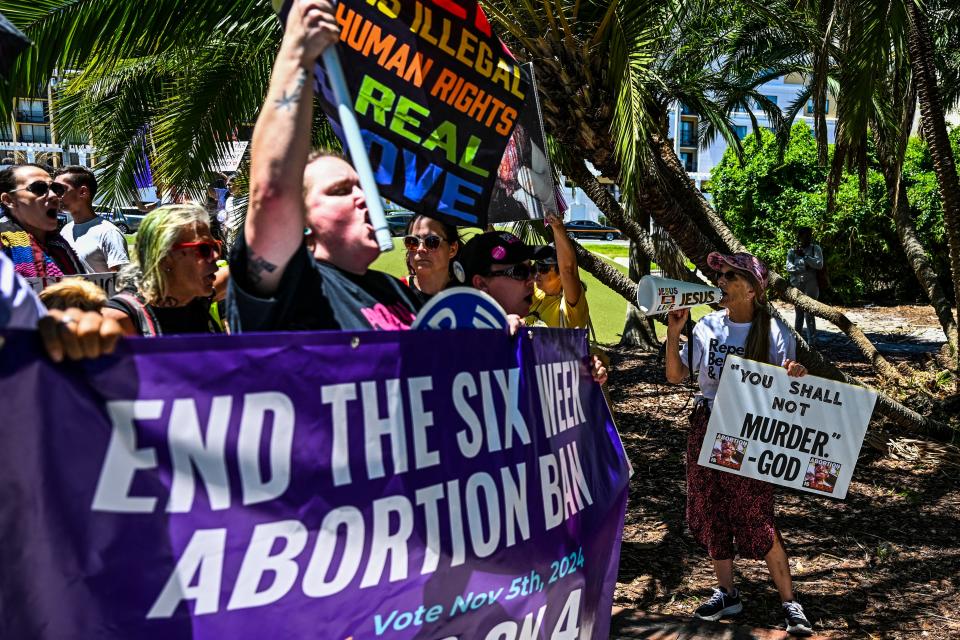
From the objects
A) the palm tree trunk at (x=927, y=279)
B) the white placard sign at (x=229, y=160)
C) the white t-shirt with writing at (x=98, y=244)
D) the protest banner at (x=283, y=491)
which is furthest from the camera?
the palm tree trunk at (x=927, y=279)

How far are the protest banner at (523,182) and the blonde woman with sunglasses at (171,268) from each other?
1.15m

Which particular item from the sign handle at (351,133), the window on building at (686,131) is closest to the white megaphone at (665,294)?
the sign handle at (351,133)

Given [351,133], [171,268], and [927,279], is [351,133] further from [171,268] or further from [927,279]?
[927,279]

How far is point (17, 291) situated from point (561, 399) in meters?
1.66

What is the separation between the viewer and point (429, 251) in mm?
3555

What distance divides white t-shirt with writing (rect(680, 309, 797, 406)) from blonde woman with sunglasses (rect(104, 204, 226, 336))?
2.54 metres

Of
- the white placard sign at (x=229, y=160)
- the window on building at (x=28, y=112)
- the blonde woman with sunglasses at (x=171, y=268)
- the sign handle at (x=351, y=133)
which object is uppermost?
the window on building at (x=28, y=112)

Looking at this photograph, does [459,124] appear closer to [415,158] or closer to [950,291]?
[415,158]

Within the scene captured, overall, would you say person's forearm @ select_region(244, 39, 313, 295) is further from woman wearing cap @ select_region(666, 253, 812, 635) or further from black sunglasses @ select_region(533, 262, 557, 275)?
woman wearing cap @ select_region(666, 253, 812, 635)

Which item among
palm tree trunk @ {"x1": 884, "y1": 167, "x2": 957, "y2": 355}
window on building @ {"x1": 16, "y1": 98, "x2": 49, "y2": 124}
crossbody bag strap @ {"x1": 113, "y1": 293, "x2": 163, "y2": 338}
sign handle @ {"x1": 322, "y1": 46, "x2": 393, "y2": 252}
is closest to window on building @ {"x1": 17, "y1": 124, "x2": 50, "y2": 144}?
window on building @ {"x1": 16, "y1": 98, "x2": 49, "y2": 124}

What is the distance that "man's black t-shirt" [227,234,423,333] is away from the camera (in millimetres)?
2043

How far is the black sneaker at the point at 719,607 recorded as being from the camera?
4.65 m

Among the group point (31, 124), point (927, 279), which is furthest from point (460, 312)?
point (31, 124)

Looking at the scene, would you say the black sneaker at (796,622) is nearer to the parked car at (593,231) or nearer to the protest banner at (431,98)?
the protest banner at (431,98)
